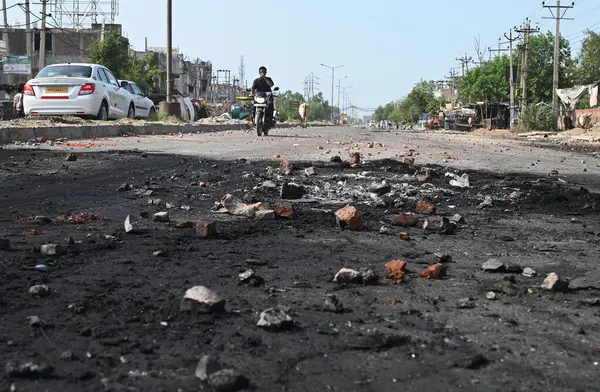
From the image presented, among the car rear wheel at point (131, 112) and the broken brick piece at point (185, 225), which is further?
the car rear wheel at point (131, 112)

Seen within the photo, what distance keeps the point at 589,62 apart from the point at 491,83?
14.1 metres

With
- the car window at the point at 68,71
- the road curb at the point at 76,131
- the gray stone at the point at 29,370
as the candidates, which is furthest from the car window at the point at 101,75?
the gray stone at the point at 29,370

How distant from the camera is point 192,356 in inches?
78.3

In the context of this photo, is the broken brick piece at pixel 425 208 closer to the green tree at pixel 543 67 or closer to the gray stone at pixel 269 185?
the gray stone at pixel 269 185

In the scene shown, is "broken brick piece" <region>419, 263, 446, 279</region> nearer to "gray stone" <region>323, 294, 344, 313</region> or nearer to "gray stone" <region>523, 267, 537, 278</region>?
"gray stone" <region>523, 267, 537, 278</region>

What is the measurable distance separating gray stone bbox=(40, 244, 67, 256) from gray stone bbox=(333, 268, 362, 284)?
49.5 inches

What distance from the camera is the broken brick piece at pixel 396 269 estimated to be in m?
3.05

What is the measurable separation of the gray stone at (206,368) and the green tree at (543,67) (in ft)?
228

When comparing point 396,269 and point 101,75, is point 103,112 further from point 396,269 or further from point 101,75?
point 396,269

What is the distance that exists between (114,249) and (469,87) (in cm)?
7828

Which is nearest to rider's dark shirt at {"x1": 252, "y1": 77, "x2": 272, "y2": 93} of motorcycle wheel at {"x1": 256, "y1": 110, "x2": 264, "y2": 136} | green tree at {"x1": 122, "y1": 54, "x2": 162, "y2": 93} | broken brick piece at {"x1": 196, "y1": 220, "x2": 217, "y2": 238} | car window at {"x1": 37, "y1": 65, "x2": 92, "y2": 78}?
motorcycle wheel at {"x1": 256, "y1": 110, "x2": 264, "y2": 136}

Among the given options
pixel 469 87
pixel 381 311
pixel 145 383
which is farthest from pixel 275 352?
pixel 469 87

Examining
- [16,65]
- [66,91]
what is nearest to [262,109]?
[66,91]

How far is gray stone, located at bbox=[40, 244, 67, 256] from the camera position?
3.19 metres
